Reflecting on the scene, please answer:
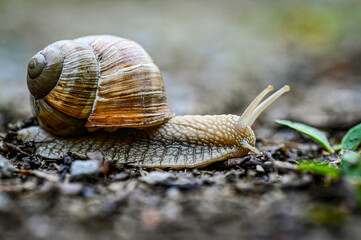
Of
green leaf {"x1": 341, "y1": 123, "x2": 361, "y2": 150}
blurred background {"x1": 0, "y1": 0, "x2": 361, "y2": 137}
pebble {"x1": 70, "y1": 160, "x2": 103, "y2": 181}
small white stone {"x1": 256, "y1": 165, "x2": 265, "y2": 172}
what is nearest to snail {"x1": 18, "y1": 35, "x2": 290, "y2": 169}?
small white stone {"x1": 256, "y1": 165, "x2": 265, "y2": 172}

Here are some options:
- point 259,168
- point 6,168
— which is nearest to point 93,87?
point 6,168

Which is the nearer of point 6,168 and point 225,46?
point 6,168

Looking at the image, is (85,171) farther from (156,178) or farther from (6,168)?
(6,168)

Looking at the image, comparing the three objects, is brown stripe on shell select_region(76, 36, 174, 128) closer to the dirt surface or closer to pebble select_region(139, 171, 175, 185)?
the dirt surface

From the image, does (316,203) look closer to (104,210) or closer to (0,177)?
(104,210)

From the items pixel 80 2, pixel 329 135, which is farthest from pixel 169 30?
pixel 329 135

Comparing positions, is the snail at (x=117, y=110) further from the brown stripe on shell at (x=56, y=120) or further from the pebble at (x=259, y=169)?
the pebble at (x=259, y=169)
